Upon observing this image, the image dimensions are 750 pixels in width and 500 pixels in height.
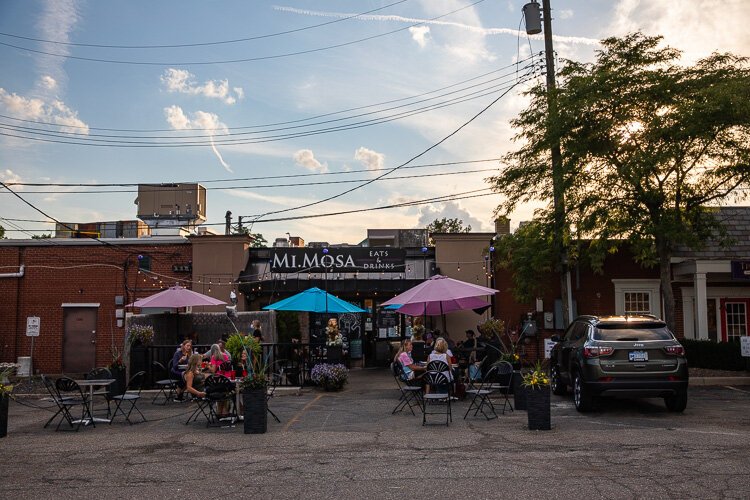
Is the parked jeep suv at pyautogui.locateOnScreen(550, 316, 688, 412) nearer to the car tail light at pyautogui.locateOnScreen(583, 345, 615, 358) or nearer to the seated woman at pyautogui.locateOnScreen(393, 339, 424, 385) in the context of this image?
the car tail light at pyautogui.locateOnScreen(583, 345, 615, 358)

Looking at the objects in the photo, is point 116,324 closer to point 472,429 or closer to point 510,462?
point 472,429

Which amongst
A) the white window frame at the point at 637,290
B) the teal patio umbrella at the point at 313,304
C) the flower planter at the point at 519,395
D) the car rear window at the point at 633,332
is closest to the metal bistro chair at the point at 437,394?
the flower planter at the point at 519,395

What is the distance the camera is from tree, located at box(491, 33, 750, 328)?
16703mm

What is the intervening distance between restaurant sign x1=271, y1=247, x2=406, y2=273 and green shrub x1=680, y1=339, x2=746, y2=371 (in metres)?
9.38

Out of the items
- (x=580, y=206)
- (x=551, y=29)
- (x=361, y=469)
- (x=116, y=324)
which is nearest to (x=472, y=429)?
(x=361, y=469)

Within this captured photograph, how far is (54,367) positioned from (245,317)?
9.01 m

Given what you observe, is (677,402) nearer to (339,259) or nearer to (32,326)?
(339,259)

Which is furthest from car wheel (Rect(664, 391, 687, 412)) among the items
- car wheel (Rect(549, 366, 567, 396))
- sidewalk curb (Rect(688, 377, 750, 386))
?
sidewalk curb (Rect(688, 377, 750, 386))

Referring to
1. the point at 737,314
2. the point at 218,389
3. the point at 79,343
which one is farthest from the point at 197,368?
the point at 737,314

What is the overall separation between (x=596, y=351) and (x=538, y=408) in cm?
A: 195

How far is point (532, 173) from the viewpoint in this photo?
19172 mm

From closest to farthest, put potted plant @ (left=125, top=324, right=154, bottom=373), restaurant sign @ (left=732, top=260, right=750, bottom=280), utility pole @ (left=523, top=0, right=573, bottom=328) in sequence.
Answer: potted plant @ (left=125, top=324, right=154, bottom=373) → utility pole @ (left=523, top=0, right=573, bottom=328) → restaurant sign @ (left=732, top=260, right=750, bottom=280)

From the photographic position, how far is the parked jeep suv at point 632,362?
11.4 metres

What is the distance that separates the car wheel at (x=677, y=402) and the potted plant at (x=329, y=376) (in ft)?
23.9
